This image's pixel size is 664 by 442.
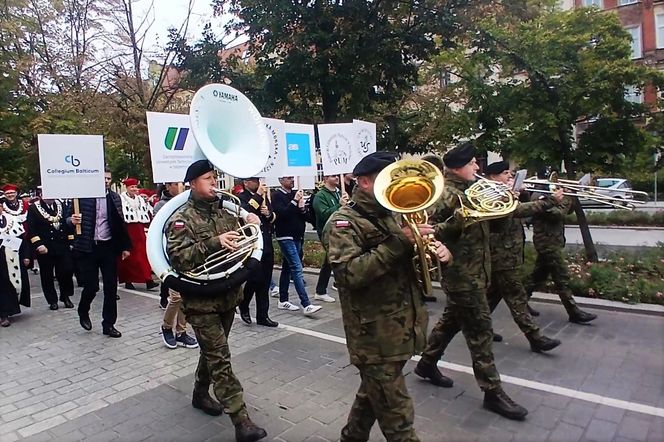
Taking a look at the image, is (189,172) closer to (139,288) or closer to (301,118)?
(139,288)

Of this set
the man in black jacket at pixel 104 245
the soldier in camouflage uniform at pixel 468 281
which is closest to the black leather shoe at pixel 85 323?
the man in black jacket at pixel 104 245

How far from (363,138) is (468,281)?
3.97 meters

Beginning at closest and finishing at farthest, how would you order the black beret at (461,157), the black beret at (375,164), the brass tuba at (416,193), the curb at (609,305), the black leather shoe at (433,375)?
the brass tuba at (416,193), the black beret at (375,164), the black beret at (461,157), the black leather shoe at (433,375), the curb at (609,305)

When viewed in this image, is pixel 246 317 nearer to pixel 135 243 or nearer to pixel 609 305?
pixel 135 243

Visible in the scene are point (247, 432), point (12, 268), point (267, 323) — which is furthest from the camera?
point (12, 268)

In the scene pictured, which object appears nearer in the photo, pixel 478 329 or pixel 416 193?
pixel 416 193

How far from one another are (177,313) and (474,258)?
3.45 m

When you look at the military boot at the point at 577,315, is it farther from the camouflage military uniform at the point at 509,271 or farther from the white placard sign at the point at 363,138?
the white placard sign at the point at 363,138

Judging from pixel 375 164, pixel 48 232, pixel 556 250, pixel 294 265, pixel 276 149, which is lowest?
pixel 294 265

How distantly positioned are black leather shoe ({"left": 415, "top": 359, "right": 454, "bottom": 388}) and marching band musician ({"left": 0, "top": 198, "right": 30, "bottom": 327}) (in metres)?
6.02

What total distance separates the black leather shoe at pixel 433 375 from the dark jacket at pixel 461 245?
81 centimetres

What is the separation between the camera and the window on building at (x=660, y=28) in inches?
1300

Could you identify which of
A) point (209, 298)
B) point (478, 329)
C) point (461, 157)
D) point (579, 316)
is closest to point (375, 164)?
point (461, 157)

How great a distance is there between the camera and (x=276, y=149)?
661 centimetres
